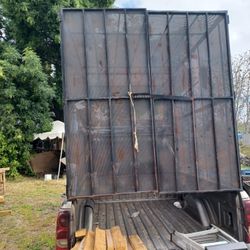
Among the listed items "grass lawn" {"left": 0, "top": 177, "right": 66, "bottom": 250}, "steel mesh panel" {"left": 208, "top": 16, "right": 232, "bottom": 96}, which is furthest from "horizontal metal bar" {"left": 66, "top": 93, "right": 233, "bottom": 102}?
"grass lawn" {"left": 0, "top": 177, "right": 66, "bottom": 250}

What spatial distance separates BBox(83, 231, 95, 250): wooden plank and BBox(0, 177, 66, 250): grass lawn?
2310 millimetres

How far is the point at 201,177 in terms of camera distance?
302 centimetres

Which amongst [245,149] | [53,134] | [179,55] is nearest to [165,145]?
[179,55]

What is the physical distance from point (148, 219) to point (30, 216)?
376cm

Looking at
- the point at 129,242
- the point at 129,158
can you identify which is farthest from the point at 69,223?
the point at 129,158

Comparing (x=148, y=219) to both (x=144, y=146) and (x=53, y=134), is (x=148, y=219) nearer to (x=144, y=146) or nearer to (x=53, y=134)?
(x=144, y=146)

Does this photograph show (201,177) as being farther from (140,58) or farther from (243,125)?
(243,125)

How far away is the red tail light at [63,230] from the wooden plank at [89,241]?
0.71 feet

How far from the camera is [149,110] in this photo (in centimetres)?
304

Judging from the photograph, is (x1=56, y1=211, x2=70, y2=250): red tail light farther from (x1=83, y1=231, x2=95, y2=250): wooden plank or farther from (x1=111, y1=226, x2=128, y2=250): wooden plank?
(x1=111, y1=226, x2=128, y2=250): wooden plank

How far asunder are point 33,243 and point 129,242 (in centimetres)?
284

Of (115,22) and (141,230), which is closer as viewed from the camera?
(115,22)

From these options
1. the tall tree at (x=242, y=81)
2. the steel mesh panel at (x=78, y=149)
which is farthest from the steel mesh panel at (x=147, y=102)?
the tall tree at (x=242, y=81)

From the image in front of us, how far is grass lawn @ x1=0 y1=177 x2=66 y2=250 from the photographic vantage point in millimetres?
5312
